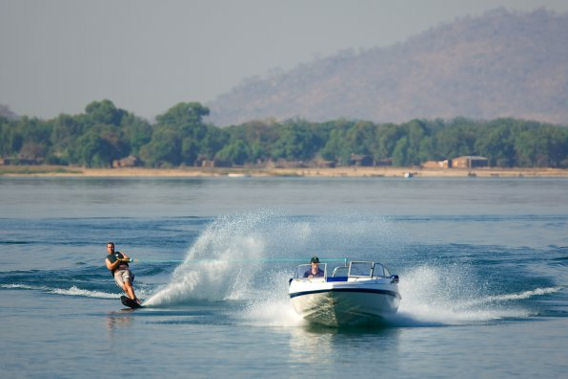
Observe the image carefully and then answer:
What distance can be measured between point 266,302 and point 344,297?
21.4 feet

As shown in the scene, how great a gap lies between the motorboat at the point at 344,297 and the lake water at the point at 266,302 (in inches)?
20.1

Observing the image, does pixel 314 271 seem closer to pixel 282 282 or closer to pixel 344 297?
pixel 344 297

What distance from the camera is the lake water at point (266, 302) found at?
2653 centimetres

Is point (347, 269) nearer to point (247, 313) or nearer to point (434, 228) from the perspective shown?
point (247, 313)

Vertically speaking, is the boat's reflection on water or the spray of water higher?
the spray of water

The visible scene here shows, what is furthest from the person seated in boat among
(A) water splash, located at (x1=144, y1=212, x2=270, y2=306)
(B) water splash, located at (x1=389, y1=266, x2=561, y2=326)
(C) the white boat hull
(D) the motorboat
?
(A) water splash, located at (x1=144, y1=212, x2=270, y2=306)

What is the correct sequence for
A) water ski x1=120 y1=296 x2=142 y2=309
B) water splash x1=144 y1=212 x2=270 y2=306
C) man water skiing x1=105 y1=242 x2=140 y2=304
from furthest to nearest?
water splash x1=144 y1=212 x2=270 y2=306, water ski x1=120 y1=296 x2=142 y2=309, man water skiing x1=105 y1=242 x2=140 y2=304

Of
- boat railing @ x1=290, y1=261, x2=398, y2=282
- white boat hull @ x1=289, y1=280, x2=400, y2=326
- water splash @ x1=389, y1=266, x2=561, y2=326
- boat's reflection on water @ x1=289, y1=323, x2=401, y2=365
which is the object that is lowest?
boat's reflection on water @ x1=289, y1=323, x2=401, y2=365

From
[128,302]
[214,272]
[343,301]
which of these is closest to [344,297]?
[343,301]

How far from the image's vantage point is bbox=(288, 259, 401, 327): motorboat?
29.3 meters

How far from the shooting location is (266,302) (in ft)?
116

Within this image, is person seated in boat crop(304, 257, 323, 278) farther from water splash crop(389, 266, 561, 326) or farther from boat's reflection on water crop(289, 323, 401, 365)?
water splash crop(389, 266, 561, 326)

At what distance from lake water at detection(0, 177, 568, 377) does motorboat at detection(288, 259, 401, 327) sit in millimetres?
511

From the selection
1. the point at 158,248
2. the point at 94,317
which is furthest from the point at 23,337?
the point at 158,248
